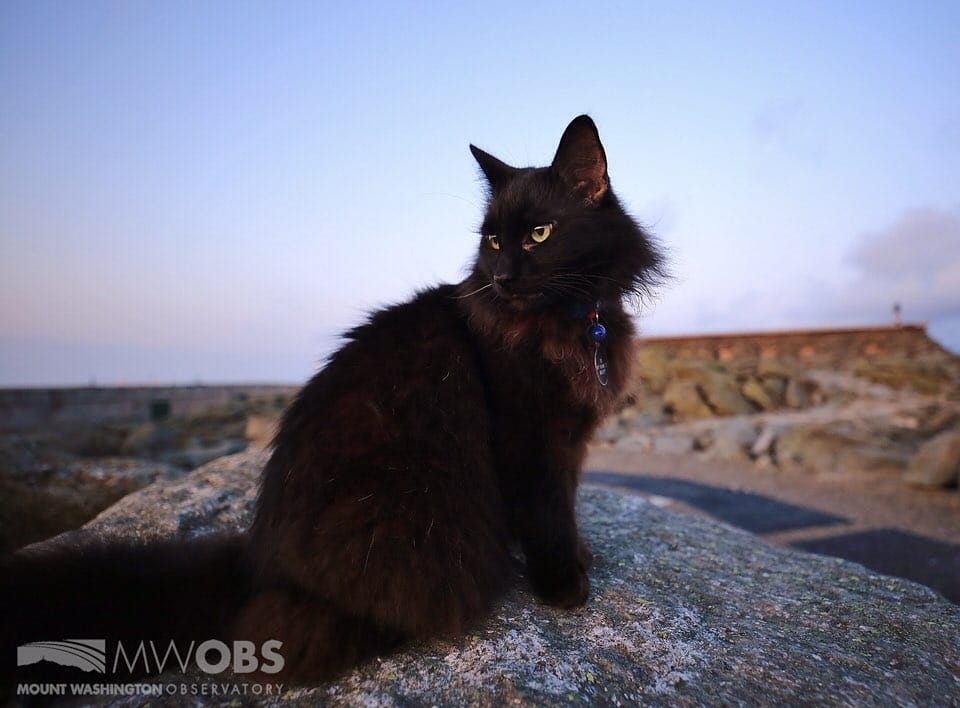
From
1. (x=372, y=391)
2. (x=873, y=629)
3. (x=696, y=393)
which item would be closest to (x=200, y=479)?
(x=372, y=391)

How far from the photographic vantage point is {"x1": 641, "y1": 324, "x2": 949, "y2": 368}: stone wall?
16484 millimetres

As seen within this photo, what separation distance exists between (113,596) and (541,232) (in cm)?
200

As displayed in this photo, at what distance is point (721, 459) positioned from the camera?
9.66 meters

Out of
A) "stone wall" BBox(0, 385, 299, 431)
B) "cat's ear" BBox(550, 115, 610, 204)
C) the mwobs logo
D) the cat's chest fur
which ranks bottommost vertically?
"stone wall" BBox(0, 385, 299, 431)

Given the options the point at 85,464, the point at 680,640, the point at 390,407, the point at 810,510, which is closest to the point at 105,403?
the point at 85,464

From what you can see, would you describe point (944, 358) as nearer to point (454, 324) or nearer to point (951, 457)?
point (951, 457)

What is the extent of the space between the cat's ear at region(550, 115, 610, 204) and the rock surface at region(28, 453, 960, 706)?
5.66 ft

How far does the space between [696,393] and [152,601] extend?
1372 centimetres

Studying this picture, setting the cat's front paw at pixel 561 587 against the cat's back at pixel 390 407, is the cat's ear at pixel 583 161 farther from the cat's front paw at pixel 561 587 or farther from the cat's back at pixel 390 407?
the cat's front paw at pixel 561 587

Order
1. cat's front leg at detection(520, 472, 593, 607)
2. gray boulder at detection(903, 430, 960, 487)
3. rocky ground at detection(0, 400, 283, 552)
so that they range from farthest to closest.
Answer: gray boulder at detection(903, 430, 960, 487) < rocky ground at detection(0, 400, 283, 552) < cat's front leg at detection(520, 472, 593, 607)

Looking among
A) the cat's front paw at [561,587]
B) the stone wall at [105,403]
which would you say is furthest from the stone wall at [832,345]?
the cat's front paw at [561,587]

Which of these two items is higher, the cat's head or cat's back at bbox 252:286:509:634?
the cat's head

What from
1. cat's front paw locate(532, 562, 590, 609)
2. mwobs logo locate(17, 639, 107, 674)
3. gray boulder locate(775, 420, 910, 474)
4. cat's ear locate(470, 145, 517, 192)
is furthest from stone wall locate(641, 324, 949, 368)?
mwobs logo locate(17, 639, 107, 674)

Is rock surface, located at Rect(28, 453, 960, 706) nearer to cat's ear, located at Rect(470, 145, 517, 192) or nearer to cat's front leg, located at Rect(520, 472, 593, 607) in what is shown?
cat's front leg, located at Rect(520, 472, 593, 607)
